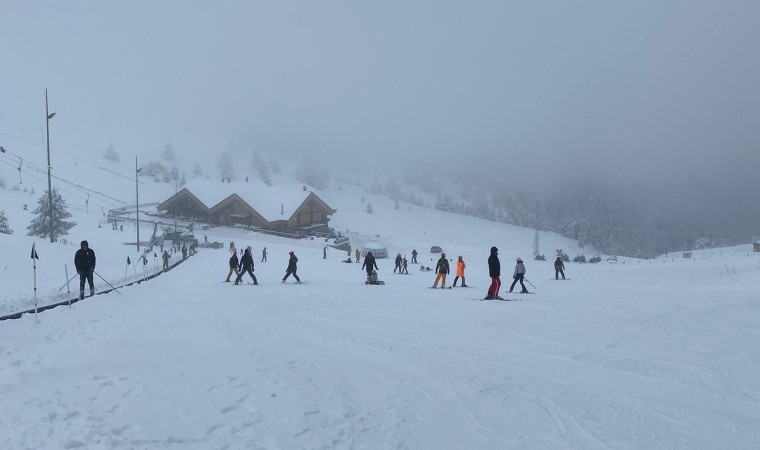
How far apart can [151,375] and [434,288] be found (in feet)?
45.3

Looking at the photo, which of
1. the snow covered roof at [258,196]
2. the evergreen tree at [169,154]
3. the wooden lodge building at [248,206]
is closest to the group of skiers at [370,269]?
the wooden lodge building at [248,206]

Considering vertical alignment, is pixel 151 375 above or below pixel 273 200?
below

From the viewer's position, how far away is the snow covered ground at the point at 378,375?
4680mm

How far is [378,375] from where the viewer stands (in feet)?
21.8

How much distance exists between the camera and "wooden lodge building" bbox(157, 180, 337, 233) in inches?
2800

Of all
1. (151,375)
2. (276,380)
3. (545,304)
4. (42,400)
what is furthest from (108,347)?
(545,304)

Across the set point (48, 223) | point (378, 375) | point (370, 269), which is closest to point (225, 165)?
point (48, 223)

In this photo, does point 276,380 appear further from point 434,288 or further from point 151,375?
point 434,288

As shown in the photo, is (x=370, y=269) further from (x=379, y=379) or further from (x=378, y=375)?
(x=379, y=379)

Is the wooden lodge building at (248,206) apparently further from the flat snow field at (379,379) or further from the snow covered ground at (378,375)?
the flat snow field at (379,379)

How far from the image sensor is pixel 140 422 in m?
4.73

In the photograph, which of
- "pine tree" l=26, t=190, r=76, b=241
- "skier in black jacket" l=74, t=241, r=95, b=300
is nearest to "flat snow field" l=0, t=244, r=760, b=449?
"skier in black jacket" l=74, t=241, r=95, b=300

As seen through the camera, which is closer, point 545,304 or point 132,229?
point 545,304

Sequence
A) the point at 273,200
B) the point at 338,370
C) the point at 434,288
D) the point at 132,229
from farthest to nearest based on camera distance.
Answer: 1. the point at 273,200
2. the point at 132,229
3. the point at 434,288
4. the point at 338,370
